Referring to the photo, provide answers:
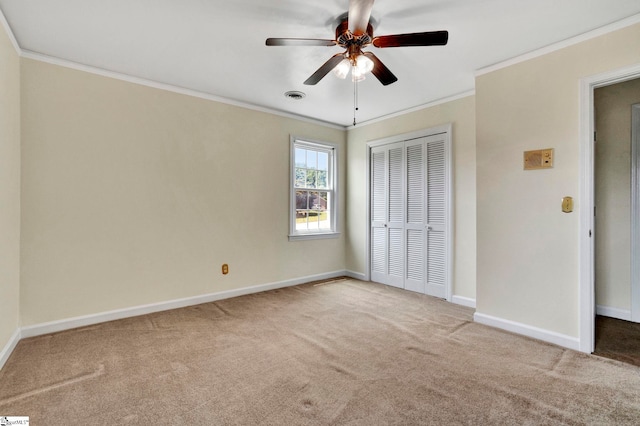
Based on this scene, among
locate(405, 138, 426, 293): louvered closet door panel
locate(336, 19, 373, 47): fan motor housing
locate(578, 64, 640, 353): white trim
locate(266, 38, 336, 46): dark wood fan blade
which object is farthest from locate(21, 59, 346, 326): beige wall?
locate(578, 64, 640, 353): white trim

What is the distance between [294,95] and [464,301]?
10.4 ft

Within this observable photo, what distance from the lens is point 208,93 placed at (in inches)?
152

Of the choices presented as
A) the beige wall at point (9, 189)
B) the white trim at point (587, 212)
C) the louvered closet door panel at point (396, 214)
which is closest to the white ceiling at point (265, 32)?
the beige wall at point (9, 189)

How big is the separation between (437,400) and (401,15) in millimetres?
2542

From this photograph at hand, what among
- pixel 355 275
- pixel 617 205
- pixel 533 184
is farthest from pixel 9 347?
pixel 617 205

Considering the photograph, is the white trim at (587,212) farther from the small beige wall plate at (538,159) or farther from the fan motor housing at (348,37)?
the fan motor housing at (348,37)

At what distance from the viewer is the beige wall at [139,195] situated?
2904 millimetres

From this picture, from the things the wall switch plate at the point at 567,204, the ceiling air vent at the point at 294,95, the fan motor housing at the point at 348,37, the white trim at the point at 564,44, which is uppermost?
the ceiling air vent at the point at 294,95

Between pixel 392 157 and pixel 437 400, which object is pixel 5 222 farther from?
pixel 392 157

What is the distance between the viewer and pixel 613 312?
3418 mm

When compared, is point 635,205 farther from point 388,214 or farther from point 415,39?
point 415,39

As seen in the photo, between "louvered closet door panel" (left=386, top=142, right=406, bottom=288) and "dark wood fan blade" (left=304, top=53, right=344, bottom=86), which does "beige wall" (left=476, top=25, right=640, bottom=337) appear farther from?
"dark wood fan blade" (left=304, top=53, right=344, bottom=86)

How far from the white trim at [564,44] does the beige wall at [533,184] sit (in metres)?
0.03

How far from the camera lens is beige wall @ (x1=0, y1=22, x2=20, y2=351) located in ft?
7.66
